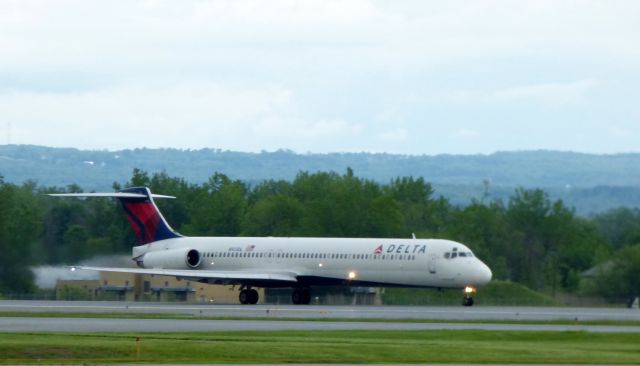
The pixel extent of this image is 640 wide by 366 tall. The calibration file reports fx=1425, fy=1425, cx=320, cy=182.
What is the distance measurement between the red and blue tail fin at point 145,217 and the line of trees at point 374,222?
9.35ft

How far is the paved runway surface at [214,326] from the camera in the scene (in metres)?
45.5

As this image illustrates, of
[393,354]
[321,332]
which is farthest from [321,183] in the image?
[393,354]

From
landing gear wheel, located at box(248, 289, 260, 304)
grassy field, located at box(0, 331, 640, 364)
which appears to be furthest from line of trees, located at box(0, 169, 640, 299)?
grassy field, located at box(0, 331, 640, 364)

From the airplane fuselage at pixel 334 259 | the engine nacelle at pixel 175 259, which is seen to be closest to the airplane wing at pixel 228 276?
the airplane fuselage at pixel 334 259

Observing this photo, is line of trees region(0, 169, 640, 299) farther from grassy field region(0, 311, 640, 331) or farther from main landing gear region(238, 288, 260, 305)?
grassy field region(0, 311, 640, 331)

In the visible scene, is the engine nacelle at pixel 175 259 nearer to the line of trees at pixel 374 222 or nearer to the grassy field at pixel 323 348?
the line of trees at pixel 374 222

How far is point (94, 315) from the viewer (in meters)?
55.0

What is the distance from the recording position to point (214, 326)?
47375mm

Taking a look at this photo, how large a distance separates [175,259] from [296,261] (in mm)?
7000

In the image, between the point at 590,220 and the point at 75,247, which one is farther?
the point at 590,220

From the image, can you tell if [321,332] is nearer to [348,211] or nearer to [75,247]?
[75,247]

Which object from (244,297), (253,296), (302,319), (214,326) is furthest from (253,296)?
(214,326)

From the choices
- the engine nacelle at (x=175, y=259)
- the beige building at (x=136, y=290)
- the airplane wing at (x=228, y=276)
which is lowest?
the beige building at (x=136, y=290)

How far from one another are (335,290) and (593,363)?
43532 mm
